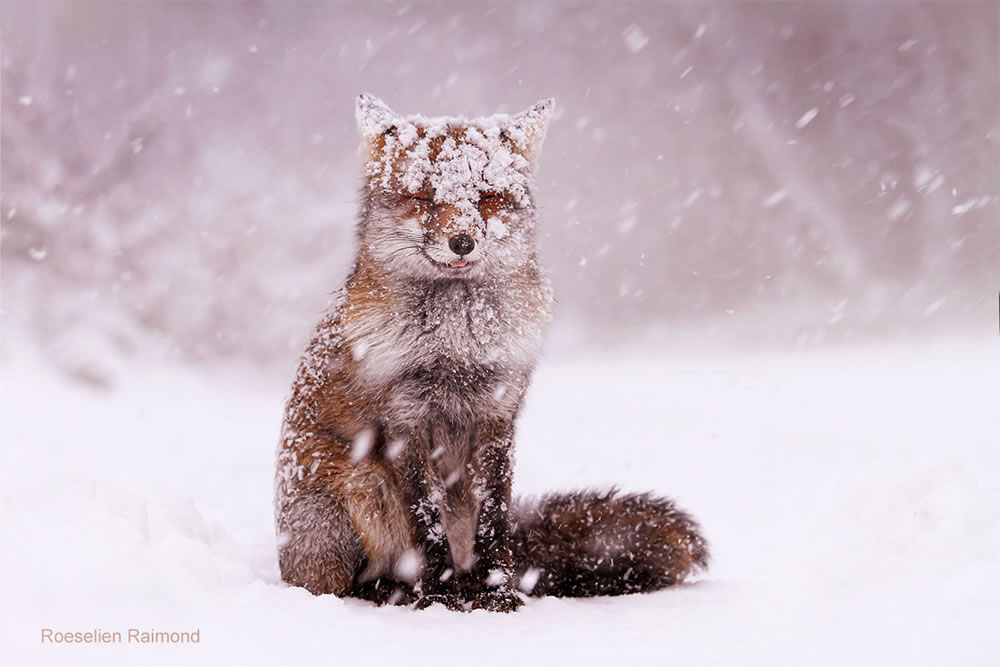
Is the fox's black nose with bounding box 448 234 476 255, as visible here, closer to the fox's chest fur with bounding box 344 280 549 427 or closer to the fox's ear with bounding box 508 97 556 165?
the fox's chest fur with bounding box 344 280 549 427

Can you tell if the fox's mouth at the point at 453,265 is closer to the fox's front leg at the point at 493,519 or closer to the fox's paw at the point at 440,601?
the fox's front leg at the point at 493,519

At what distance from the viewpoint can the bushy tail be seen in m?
3.00

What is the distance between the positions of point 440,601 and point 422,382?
716 mm

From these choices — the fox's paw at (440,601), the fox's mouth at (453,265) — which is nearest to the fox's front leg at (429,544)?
the fox's paw at (440,601)

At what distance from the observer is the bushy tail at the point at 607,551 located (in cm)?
300

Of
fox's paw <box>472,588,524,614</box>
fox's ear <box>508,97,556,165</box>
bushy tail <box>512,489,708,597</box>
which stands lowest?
fox's paw <box>472,588,524,614</box>

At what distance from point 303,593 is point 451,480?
59cm

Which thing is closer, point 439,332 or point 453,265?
point 453,265

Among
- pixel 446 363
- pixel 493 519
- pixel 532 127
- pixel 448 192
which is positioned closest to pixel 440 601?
pixel 493 519

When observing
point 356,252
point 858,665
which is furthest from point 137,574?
point 858,665

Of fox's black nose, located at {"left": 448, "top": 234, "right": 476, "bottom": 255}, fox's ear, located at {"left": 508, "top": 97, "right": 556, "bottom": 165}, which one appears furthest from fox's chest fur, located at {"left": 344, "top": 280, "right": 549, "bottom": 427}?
fox's ear, located at {"left": 508, "top": 97, "right": 556, "bottom": 165}

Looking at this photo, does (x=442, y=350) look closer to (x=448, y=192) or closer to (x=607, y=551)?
(x=448, y=192)

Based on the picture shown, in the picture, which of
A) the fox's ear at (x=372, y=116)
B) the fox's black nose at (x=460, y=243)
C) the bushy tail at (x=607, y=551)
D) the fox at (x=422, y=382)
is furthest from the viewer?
the bushy tail at (x=607, y=551)

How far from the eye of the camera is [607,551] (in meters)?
3.01
